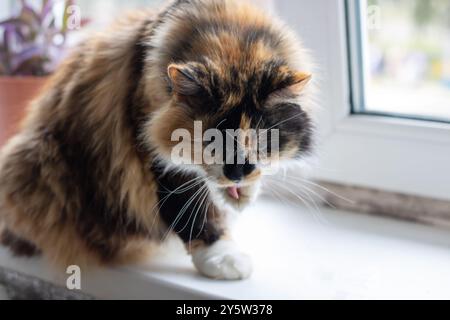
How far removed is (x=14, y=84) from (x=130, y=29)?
39 cm

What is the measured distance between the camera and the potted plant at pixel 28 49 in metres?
1.34

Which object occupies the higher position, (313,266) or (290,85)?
(290,85)

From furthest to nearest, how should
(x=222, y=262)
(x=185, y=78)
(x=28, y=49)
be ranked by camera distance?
1. (x=28, y=49)
2. (x=222, y=262)
3. (x=185, y=78)

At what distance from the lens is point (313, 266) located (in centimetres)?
108

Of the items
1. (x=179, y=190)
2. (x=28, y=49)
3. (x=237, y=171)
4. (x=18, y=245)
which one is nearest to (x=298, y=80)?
(x=237, y=171)

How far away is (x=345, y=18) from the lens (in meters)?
1.18

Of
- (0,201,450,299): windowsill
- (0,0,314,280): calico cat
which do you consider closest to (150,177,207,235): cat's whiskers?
(0,0,314,280): calico cat

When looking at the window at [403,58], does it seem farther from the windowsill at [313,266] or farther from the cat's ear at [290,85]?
the cat's ear at [290,85]

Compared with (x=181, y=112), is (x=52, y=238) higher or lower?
lower

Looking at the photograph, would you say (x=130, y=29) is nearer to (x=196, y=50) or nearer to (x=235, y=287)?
(x=196, y=50)

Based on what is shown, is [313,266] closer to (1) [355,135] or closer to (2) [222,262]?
(2) [222,262]

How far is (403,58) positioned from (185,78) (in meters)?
0.59

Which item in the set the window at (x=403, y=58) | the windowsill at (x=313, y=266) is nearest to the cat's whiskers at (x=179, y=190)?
the windowsill at (x=313, y=266)
